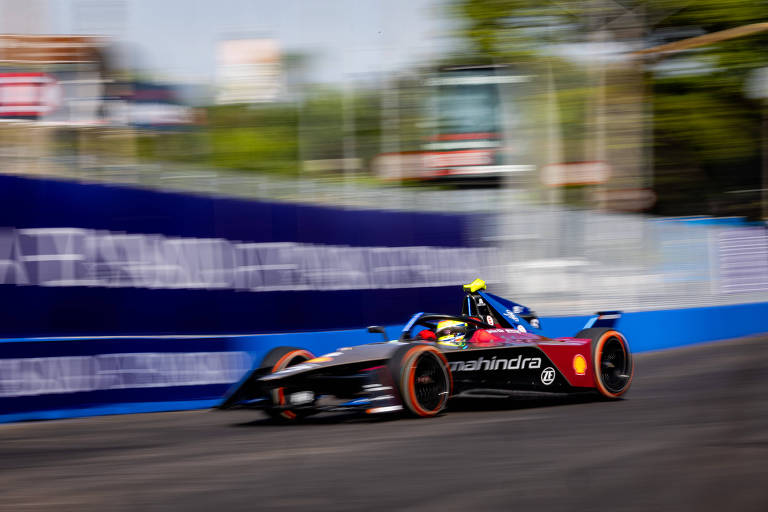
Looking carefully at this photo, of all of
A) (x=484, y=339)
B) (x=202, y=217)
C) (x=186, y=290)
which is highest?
(x=202, y=217)

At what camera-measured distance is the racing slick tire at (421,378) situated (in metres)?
8.33

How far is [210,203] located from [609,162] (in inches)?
909

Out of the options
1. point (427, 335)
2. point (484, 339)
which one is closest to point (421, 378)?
point (427, 335)

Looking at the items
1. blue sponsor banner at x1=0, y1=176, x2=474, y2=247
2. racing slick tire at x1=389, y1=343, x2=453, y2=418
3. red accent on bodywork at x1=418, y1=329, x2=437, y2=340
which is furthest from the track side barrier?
racing slick tire at x1=389, y1=343, x2=453, y2=418

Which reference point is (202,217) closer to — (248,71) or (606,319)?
(606,319)

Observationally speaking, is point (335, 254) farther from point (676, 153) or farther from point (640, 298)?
point (676, 153)

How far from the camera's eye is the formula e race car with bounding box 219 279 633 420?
8.44 m

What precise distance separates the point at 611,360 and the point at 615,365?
0.06m

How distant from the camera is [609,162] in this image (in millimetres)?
33125

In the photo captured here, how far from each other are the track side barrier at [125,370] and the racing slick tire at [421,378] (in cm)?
310

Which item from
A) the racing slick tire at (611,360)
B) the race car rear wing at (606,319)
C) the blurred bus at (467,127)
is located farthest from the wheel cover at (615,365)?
the blurred bus at (467,127)

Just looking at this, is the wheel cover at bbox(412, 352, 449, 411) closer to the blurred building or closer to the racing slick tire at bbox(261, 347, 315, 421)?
the racing slick tire at bbox(261, 347, 315, 421)

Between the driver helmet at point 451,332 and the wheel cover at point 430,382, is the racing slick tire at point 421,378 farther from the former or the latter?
the driver helmet at point 451,332

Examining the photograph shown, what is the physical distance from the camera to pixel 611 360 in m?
10.2
